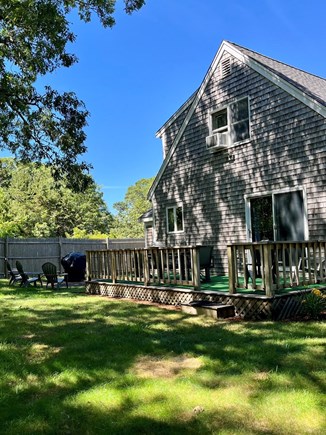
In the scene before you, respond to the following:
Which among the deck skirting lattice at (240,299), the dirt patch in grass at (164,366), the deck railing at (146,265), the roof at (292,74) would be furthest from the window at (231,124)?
the dirt patch in grass at (164,366)

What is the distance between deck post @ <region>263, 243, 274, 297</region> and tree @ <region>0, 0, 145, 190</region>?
912cm

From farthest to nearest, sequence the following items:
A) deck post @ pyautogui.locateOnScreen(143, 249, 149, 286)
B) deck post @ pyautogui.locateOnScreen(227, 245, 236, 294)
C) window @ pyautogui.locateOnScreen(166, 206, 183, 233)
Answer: window @ pyautogui.locateOnScreen(166, 206, 183, 233) < deck post @ pyautogui.locateOnScreen(143, 249, 149, 286) < deck post @ pyautogui.locateOnScreen(227, 245, 236, 294)

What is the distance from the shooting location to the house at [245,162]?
953cm

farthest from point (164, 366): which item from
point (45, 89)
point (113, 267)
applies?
point (45, 89)

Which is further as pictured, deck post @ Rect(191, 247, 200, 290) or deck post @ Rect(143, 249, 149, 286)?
deck post @ Rect(143, 249, 149, 286)

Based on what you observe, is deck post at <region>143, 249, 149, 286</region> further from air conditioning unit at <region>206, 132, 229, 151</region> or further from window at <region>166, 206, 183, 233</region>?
window at <region>166, 206, 183, 233</region>

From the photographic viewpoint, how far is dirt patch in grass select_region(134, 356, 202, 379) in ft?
12.6

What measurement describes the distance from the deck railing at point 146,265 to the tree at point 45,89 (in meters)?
5.58

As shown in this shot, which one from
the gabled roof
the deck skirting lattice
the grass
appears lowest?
the grass

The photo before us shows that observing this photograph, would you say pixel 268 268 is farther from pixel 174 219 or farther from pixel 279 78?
pixel 174 219

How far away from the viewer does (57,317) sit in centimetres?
700

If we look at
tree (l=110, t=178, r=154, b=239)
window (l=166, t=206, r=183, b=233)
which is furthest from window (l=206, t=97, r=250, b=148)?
tree (l=110, t=178, r=154, b=239)

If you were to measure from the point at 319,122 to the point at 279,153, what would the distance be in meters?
1.32

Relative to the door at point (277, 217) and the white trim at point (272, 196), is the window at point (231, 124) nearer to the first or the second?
the white trim at point (272, 196)
